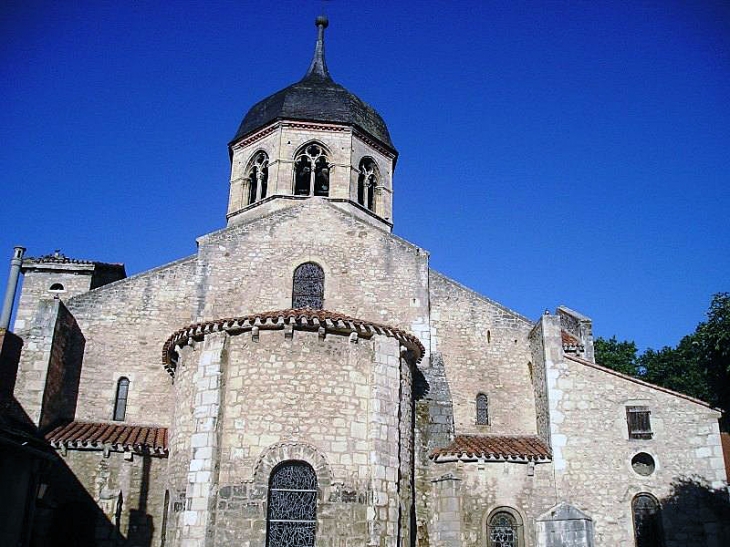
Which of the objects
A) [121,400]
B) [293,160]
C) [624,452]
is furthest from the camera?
[293,160]

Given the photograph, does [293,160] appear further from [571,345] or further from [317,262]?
[571,345]

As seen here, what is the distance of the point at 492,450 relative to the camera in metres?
17.8

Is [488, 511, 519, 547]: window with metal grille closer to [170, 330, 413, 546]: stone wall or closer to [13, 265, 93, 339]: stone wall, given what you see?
[170, 330, 413, 546]: stone wall

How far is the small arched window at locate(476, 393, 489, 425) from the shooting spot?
19328 mm

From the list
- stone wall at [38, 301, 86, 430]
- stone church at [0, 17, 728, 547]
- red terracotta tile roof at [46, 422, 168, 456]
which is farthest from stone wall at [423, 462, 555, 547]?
stone wall at [38, 301, 86, 430]

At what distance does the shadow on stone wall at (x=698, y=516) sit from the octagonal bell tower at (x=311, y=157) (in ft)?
38.4

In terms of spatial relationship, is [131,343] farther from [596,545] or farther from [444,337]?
[596,545]

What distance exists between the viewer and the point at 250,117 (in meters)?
25.1

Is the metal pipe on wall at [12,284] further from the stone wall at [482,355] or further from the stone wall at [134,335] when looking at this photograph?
the stone wall at [482,355]

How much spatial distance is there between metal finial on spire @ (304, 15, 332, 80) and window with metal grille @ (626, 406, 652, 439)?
15979 millimetres

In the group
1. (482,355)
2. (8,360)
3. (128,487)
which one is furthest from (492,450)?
(8,360)

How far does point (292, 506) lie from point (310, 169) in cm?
1184

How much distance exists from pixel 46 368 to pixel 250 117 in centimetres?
1124

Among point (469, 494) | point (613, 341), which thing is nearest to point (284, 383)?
point (469, 494)
